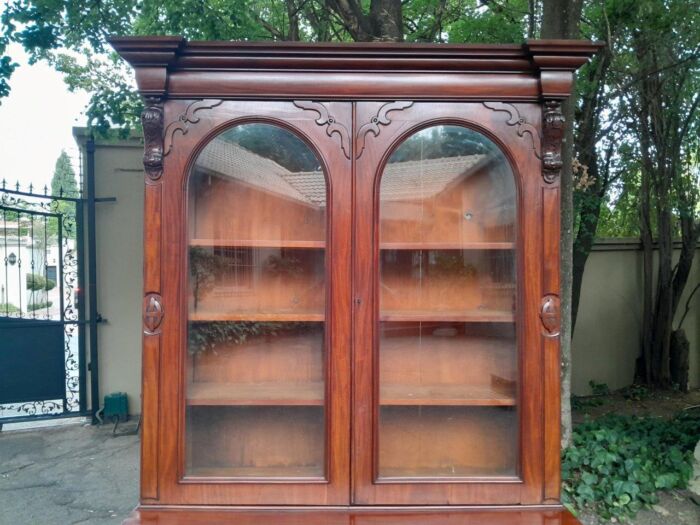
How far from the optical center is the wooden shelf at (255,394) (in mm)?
1717

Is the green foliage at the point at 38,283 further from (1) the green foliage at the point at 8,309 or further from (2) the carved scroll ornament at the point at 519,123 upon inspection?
(2) the carved scroll ornament at the point at 519,123

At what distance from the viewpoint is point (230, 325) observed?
1.79 m

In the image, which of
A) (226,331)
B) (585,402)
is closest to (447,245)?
(226,331)

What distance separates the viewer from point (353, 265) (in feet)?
5.42

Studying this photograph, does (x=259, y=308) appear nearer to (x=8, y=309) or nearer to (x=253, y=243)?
(x=253, y=243)

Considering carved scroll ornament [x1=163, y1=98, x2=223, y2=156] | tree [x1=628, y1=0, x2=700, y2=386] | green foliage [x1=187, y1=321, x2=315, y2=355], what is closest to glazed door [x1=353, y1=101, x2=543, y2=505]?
green foliage [x1=187, y1=321, x2=315, y2=355]

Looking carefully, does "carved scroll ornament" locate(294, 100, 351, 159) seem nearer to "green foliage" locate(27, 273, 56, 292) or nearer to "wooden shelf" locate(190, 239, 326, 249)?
"wooden shelf" locate(190, 239, 326, 249)

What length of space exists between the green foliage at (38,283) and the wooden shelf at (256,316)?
10.2 ft

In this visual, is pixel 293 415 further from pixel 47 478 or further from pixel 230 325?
pixel 47 478

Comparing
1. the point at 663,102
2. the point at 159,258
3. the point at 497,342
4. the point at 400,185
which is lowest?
the point at 497,342

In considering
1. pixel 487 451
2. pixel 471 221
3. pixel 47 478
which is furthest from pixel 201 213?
pixel 47 478

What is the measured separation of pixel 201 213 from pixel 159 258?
22 cm

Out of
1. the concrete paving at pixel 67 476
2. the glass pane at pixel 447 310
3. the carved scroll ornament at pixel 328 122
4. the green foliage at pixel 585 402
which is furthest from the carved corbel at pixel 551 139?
the green foliage at pixel 585 402

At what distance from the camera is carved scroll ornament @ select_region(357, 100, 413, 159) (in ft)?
5.44
